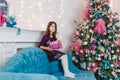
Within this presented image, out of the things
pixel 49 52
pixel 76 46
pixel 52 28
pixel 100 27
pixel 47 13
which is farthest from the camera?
pixel 76 46

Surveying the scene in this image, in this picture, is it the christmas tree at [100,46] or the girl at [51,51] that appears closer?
the girl at [51,51]

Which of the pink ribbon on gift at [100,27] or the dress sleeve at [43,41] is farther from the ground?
the pink ribbon on gift at [100,27]

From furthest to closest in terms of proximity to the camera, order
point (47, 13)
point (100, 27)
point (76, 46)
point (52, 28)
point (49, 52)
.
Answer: point (76, 46) < point (100, 27) < point (47, 13) < point (52, 28) < point (49, 52)

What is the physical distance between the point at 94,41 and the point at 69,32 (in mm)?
797

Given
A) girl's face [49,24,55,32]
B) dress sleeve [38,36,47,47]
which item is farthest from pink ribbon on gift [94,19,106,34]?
dress sleeve [38,36,47,47]

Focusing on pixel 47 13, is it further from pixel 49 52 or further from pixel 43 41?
pixel 49 52

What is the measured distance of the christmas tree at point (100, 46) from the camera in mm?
4621

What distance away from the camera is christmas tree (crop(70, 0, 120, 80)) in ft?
15.2

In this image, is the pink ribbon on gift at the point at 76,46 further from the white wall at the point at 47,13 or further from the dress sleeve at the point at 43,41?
the dress sleeve at the point at 43,41

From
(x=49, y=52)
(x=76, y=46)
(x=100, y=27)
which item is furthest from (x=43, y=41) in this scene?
(x=100, y=27)

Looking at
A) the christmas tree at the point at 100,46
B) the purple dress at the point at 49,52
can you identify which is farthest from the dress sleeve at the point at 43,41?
the christmas tree at the point at 100,46

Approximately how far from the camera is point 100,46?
467cm

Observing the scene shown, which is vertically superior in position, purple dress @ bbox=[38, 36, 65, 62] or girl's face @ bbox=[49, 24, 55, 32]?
girl's face @ bbox=[49, 24, 55, 32]

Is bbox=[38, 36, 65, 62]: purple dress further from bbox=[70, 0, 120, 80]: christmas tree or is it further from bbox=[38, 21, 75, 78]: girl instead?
bbox=[70, 0, 120, 80]: christmas tree
